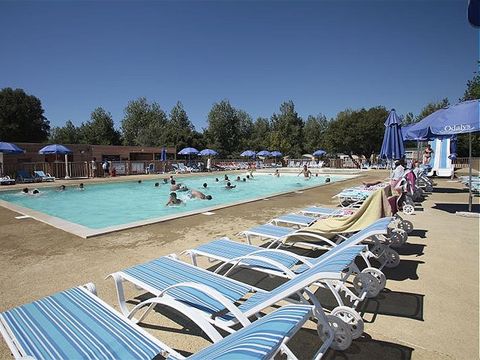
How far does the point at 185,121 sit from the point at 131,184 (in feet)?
129

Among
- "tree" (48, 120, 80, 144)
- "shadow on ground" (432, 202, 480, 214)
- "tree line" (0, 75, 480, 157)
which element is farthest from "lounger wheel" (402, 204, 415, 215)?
"tree" (48, 120, 80, 144)

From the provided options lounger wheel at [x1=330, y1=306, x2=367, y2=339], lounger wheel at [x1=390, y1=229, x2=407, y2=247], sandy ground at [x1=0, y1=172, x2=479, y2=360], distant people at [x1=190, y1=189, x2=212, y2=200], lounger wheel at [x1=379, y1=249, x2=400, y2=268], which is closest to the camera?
lounger wheel at [x1=330, y1=306, x2=367, y2=339]

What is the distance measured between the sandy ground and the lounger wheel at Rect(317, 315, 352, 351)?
10cm

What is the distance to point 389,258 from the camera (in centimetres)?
446

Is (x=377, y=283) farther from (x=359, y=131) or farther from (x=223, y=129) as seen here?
(x=223, y=129)

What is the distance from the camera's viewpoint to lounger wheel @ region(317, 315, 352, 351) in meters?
2.51

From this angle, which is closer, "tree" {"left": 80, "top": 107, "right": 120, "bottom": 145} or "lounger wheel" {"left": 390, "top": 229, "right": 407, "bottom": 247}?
"lounger wheel" {"left": 390, "top": 229, "right": 407, "bottom": 247}

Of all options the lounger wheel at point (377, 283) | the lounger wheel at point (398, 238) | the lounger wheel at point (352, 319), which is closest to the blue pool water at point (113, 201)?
the lounger wheel at point (398, 238)

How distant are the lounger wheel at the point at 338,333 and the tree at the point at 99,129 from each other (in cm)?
6152

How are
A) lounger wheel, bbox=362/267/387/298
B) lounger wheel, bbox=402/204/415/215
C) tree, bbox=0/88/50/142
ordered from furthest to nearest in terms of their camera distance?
1. tree, bbox=0/88/50/142
2. lounger wheel, bbox=402/204/415/215
3. lounger wheel, bbox=362/267/387/298

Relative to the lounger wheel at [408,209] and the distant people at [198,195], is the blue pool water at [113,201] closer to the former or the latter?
the distant people at [198,195]

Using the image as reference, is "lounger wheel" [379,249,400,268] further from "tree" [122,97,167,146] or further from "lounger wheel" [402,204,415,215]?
"tree" [122,97,167,146]

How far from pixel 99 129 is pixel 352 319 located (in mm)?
63229

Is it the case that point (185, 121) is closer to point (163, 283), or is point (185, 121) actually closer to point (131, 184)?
point (131, 184)
